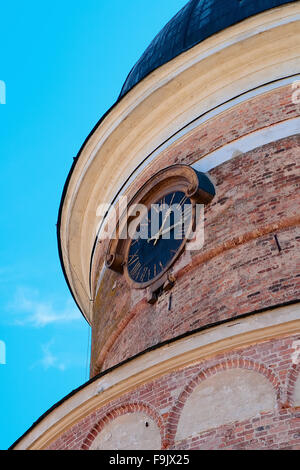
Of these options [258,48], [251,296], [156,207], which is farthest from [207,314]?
[258,48]

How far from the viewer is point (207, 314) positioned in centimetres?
1318

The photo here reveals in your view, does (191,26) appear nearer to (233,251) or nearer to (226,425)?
(233,251)

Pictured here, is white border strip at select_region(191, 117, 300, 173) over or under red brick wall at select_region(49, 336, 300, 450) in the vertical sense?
over

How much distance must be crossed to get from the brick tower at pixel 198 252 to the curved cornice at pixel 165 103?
0.08ft

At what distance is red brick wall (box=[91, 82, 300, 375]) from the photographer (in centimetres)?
1309

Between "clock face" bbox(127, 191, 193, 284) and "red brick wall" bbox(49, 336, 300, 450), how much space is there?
3.01m

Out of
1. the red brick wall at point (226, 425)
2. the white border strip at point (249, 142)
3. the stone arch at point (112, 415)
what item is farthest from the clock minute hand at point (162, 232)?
the stone arch at point (112, 415)

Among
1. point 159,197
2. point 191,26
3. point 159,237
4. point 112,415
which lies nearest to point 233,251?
point 159,237

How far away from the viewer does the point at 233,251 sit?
45.3ft

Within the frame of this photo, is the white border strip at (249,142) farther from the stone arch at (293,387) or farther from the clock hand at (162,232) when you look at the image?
the stone arch at (293,387)

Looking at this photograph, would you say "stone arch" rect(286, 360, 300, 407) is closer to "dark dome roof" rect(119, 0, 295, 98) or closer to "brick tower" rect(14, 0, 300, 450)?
"brick tower" rect(14, 0, 300, 450)

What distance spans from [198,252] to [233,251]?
566 mm

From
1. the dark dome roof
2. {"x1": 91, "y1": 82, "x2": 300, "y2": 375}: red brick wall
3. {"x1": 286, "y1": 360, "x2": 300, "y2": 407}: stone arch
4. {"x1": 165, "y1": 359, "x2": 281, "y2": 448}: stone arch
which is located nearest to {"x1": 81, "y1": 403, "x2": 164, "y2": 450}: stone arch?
{"x1": 165, "y1": 359, "x2": 281, "y2": 448}: stone arch
